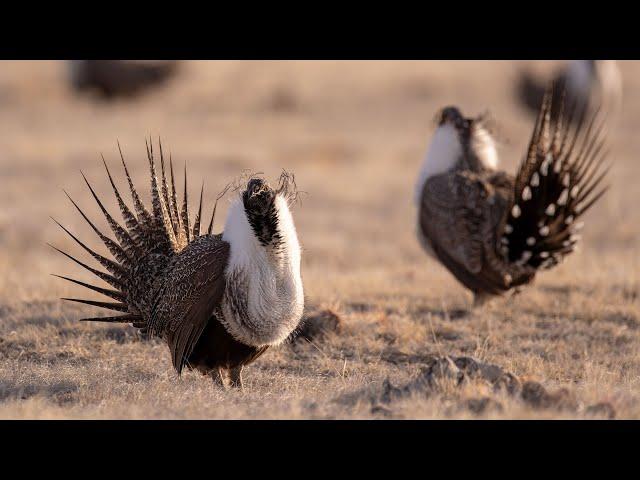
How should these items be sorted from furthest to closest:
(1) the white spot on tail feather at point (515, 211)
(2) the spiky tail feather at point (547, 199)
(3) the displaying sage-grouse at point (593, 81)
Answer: (3) the displaying sage-grouse at point (593, 81) → (1) the white spot on tail feather at point (515, 211) → (2) the spiky tail feather at point (547, 199)

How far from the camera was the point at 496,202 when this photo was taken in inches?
237

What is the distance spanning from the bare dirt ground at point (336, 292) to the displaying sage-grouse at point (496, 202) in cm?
32

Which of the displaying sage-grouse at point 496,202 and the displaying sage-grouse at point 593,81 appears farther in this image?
the displaying sage-grouse at point 593,81

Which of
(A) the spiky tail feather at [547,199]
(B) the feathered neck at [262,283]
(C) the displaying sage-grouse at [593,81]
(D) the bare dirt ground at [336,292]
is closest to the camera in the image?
(D) the bare dirt ground at [336,292]

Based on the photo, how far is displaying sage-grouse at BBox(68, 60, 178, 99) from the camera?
2012 cm

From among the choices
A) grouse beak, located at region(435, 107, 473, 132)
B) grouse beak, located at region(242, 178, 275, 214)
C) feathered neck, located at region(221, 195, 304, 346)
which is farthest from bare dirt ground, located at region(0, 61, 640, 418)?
grouse beak, located at region(435, 107, 473, 132)

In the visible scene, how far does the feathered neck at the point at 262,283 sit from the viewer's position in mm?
3955

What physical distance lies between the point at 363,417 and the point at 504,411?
1.64 feet

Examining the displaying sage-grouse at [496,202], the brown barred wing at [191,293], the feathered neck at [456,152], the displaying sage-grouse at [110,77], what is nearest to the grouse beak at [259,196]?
the brown barred wing at [191,293]

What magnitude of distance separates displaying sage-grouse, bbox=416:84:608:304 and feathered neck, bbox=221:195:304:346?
1922 millimetres

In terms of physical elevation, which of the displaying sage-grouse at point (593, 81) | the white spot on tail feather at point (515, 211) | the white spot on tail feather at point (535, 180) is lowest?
the white spot on tail feather at point (515, 211)

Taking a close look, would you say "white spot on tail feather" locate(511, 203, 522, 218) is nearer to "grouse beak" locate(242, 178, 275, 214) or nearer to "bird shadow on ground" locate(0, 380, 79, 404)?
"grouse beak" locate(242, 178, 275, 214)

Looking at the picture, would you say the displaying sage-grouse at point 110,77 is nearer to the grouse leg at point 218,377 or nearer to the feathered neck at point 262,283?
the grouse leg at point 218,377

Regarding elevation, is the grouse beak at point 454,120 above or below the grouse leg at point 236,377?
above
